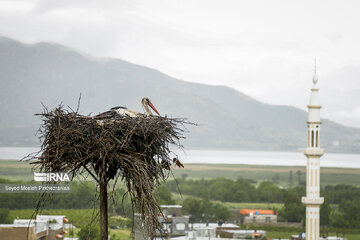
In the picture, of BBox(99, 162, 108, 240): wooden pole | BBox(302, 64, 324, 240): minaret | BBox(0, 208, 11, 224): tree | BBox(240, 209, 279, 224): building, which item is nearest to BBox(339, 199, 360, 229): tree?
BBox(240, 209, 279, 224): building

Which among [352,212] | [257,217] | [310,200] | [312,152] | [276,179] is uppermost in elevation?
[312,152]

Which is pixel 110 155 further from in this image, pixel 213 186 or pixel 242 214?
pixel 213 186

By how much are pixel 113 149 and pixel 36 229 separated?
3613cm

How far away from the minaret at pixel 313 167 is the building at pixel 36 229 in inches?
1298

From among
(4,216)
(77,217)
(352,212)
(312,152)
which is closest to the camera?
(312,152)

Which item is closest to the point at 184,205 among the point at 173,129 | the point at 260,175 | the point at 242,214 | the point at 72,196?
the point at 242,214

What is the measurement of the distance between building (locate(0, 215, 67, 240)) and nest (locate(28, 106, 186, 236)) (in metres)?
27.4

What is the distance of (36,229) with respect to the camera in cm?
4125

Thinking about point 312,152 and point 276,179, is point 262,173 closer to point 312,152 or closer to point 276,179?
point 276,179

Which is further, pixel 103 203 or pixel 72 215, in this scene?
pixel 72 215

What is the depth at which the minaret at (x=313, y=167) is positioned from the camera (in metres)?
71.3

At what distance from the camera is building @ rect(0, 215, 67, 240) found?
3375 cm

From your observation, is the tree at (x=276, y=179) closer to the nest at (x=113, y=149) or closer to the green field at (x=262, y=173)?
the green field at (x=262, y=173)

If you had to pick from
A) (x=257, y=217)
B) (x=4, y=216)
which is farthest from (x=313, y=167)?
(x=4, y=216)
